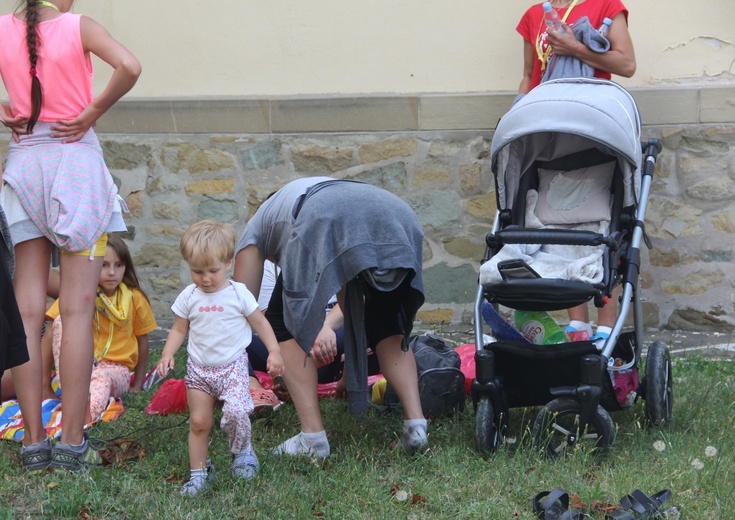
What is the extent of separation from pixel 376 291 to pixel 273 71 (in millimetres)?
2681

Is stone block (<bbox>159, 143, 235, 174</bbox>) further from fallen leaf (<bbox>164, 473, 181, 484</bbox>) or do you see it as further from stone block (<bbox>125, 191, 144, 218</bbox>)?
fallen leaf (<bbox>164, 473, 181, 484</bbox>)

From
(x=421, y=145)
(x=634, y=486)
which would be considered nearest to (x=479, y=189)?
(x=421, y=145)

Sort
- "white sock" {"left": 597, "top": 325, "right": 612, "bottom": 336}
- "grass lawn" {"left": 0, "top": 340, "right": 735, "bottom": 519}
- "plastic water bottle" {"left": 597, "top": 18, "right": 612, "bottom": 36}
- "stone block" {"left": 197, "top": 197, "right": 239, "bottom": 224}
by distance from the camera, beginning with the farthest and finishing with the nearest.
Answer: "stone block" {"left": 197, "top": 197, "right": 239, "bottom": 224} → "plastic water bottle" {"left": 597, "top": 18, "right": 612, "bottom": 36} → "white sock" {"left": 597, "top": 325, "right": 612, "bottom": 336} → "grass lawn" {"left": 0, "top": 340, "right": 735, "bottom": 519}

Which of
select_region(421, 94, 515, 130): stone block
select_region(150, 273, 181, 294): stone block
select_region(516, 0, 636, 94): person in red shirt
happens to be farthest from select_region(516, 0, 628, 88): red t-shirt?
select_region(150, 273, 181, 294): stone block

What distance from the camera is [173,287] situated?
249 inches

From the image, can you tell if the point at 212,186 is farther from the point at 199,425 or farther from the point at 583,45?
the point at 199,425

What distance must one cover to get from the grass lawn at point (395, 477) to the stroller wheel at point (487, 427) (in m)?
0.05

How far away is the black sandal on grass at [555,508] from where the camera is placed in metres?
2.96

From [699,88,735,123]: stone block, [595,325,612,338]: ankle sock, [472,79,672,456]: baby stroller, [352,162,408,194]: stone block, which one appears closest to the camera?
[472,79,672,456]: baby stroller

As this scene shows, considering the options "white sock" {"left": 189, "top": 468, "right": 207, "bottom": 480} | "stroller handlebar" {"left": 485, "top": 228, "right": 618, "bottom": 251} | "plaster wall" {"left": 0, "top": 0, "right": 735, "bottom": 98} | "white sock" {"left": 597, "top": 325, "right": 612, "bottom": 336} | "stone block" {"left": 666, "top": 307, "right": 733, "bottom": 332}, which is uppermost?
"plaster wall" {"left": 0, "top": 0, "right": 735, "bottom": 98}

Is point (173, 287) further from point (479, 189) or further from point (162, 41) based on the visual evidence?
point (479, 189)

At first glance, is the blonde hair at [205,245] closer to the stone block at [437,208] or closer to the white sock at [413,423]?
the white sock at [413,423]

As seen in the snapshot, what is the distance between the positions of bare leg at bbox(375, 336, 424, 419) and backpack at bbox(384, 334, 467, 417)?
370 mm

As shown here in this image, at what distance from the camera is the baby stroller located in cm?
365
